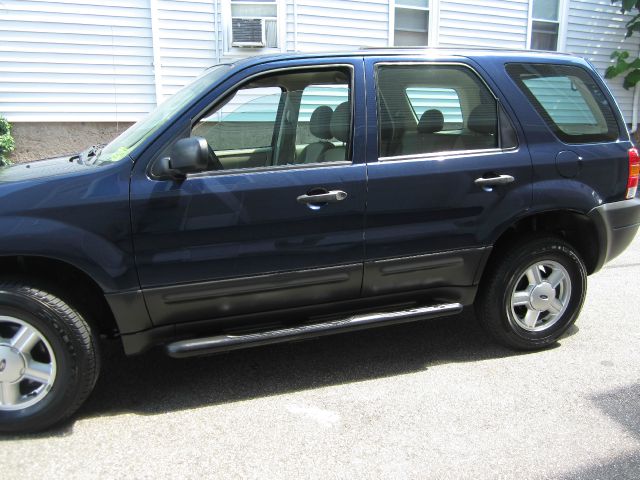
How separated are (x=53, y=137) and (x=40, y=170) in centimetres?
599

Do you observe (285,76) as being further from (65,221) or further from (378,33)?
(378,33)

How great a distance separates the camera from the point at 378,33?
31.2ft

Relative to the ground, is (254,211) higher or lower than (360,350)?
higher

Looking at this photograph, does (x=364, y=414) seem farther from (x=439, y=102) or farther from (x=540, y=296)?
(x=439, y=102)

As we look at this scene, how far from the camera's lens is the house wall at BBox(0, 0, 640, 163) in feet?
25.7

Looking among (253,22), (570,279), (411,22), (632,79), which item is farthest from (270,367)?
(632,79)

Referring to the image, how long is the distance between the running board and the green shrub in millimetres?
6337

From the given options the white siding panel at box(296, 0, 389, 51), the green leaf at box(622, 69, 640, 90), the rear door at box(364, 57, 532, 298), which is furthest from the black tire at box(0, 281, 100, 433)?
the green leaf at box(622, 69, 640, 90)

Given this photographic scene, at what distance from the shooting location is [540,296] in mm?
3561

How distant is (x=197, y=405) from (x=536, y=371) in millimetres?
2089

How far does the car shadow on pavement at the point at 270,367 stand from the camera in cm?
311

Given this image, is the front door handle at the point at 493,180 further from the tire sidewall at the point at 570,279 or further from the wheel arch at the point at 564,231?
the tire sidewall at the point at 570,279

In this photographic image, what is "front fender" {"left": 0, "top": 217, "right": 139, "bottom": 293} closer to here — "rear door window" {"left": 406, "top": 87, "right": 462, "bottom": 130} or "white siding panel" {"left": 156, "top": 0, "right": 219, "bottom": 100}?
"rear door window" {"left": 406, "top": 87, "right": 462, "bottom": 130}

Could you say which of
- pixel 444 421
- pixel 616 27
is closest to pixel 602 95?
pixel 444 421
